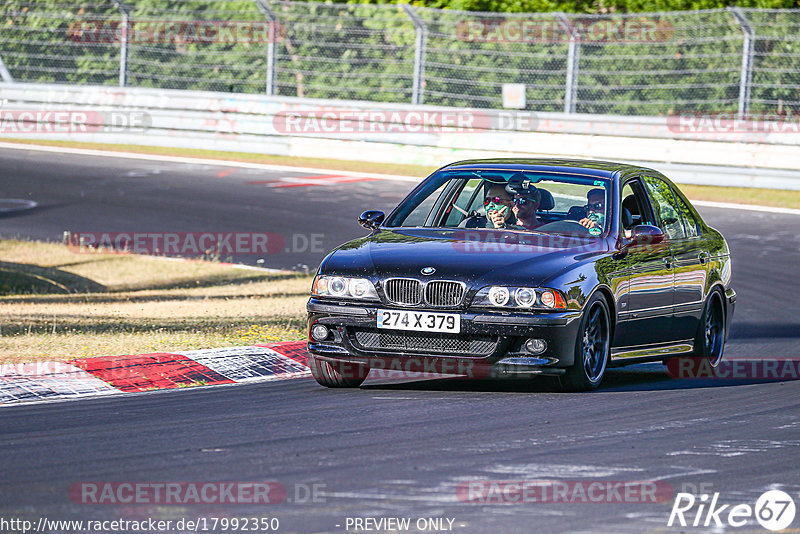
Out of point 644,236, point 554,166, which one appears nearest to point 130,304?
point 554,166

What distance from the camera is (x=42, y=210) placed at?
1998 centimetres

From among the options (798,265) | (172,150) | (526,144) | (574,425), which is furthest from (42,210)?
(574,425)

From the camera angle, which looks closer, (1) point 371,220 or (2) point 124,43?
(1) point 371,220

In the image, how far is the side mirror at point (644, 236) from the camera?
29.3ft

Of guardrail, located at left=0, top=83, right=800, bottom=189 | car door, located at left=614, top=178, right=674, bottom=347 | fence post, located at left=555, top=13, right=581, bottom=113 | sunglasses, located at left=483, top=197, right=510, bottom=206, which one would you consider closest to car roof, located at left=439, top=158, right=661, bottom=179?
car door, located at left=614, top=178, right=674, bottom=347

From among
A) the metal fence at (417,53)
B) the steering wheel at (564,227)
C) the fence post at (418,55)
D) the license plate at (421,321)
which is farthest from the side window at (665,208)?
the fence post at (418,55)

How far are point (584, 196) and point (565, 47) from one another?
1418 centimetres

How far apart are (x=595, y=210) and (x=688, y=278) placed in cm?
104

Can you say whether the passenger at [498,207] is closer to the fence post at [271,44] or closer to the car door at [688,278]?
the car door at [688,278]

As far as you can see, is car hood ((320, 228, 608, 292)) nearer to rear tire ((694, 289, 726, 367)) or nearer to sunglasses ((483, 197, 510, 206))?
sunglasses ((483, 197, 510, 206))

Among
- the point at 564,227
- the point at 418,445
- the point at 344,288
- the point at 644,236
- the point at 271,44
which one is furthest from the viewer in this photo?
the point at 271,44

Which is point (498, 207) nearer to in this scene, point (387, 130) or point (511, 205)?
point (511, 205)

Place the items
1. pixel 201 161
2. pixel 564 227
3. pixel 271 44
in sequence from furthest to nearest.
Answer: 1. pixel 271 44
2. pixel 201 161
3. pixel 564 227

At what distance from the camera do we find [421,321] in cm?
809
